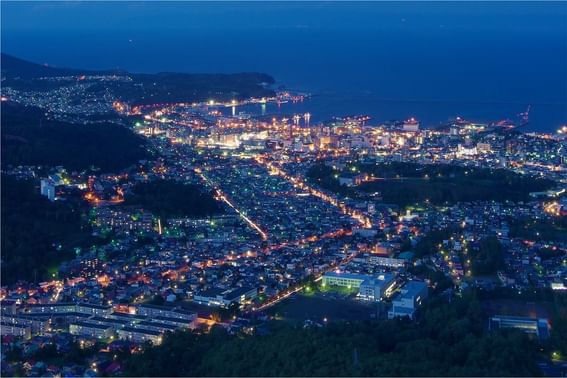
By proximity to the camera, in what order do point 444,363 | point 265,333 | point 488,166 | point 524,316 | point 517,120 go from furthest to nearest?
1. point 517,120
2. point 488,166
3. point 524,316
4. point 265,333
5. point 444,363

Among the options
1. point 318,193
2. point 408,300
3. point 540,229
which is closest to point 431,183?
point 318,193

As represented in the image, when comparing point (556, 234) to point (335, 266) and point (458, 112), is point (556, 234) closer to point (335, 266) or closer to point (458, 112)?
point (335, 266)

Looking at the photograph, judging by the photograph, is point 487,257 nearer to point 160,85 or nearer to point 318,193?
point 318,193

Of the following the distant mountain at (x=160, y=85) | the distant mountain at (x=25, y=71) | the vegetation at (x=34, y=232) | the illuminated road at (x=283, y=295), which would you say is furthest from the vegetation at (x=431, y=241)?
the distant mountain at (x=25, y=71)

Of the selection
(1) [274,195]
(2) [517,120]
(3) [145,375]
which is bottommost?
(3) [145,375]

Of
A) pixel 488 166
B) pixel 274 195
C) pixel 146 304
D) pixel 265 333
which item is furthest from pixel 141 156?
pixel 265 333

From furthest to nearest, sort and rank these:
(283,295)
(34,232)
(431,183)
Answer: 1. (431,183)
2. (34,232)
3. (283,295)

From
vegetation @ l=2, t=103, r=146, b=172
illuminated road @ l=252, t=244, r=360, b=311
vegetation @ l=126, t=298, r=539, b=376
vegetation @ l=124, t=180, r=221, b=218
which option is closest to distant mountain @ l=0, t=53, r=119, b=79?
vegetation @ l=2, t=103, r=146, b=172

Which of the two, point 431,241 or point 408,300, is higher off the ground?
point 431,241
